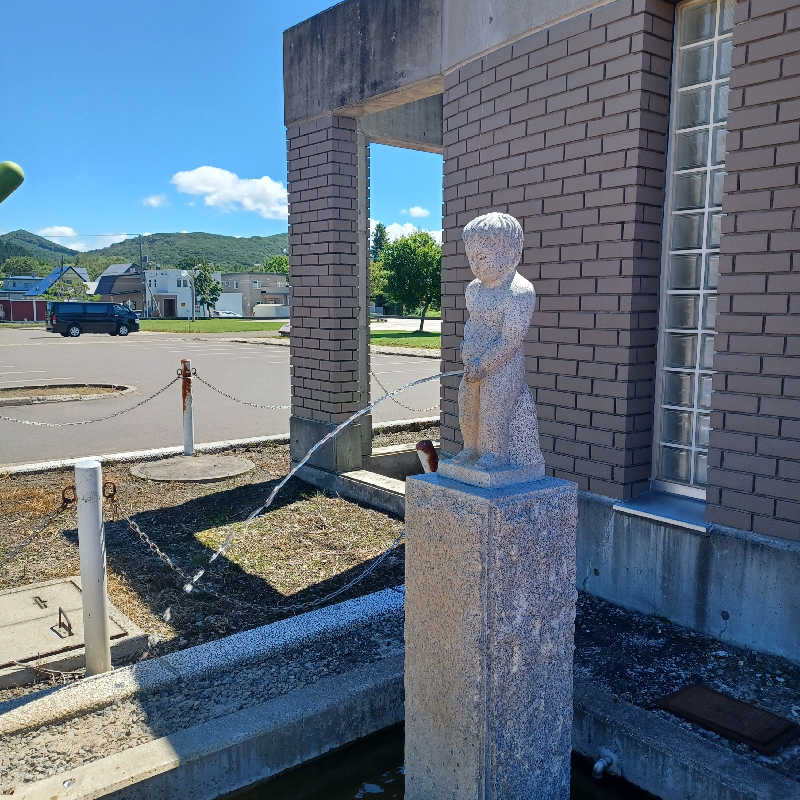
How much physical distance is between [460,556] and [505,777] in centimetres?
93

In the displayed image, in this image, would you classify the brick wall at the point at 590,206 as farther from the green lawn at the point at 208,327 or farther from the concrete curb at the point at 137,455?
the green lawn at the point at 208,327

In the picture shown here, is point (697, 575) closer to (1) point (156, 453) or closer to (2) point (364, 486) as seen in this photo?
(2) point (364, 486)

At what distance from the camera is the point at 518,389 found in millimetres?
3037

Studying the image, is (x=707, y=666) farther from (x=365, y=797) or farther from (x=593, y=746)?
(x=365, y=797)

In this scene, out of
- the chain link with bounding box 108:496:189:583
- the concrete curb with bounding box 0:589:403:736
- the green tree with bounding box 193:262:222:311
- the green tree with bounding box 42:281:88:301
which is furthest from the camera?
the green tree with bounding box 42:281:88:301

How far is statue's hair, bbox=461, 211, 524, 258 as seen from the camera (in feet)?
9.50

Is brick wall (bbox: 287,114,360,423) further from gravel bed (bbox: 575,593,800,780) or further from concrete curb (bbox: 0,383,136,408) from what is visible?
concrete curb (bbox: 0,383,136,408)

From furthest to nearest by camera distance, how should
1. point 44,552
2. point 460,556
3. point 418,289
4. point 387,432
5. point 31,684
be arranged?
1. point 418,289
2. point 387,432
3. point 44,552
4. point 31,684
5. point 460,556

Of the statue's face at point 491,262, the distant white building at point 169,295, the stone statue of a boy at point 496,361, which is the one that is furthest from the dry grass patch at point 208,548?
the distant white building at point 169,295

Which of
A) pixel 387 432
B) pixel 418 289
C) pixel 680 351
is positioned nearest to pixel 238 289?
pixel 418 289

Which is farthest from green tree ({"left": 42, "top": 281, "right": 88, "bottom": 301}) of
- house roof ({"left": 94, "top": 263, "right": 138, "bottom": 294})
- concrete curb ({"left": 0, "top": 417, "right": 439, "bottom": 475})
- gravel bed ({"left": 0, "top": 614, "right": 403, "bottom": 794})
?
gravel bed ({"left": 0, "top": 614, "right": 403, "bottom": 794})

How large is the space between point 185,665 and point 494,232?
2795 millimetres

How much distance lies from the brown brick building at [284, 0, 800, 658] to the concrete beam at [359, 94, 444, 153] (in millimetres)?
1808

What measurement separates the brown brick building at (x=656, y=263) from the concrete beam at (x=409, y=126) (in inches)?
71.2
